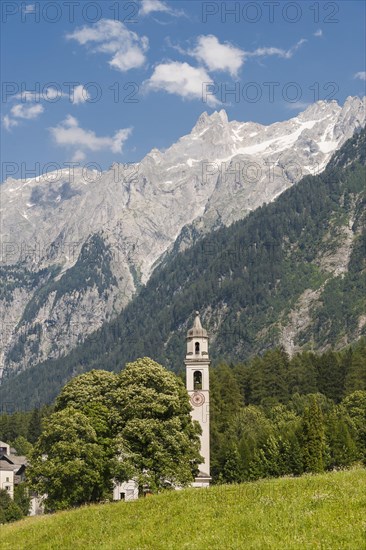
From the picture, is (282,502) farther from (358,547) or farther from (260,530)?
(358,547)

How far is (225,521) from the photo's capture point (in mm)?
31797

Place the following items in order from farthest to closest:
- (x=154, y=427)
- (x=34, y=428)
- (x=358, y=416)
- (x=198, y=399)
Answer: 1. (x=34, y=428)
2. (x=358, y=416)
3. (x=198, y=399)
4. (x=154, y=427)

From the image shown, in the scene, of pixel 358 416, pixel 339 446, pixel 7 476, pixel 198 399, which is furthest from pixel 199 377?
pixel 7 476

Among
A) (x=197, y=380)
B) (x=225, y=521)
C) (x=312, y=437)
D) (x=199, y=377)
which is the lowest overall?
(x=225, y=521)

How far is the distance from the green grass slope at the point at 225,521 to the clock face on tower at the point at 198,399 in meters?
58.7

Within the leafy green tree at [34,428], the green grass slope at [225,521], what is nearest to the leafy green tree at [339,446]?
the green grass slope at [225,521]

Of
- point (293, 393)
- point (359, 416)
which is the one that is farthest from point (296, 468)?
point (293, 393)

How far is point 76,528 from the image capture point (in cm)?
3688

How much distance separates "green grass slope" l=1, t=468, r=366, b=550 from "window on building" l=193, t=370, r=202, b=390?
60888mm

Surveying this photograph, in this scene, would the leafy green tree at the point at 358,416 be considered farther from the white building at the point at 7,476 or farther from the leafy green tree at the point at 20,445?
the leafy green tree at the point at 20,445

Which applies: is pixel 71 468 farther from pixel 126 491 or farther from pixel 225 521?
pixel 225 521

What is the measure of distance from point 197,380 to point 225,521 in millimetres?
72186

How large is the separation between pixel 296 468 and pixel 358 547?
71.4 meters

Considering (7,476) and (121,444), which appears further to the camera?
(7,476)
